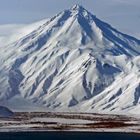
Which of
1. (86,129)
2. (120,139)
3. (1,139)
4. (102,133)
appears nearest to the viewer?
(1,139)

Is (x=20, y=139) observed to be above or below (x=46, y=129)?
below

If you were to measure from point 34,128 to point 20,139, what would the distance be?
42281mm

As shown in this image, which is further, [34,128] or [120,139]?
[34,128]

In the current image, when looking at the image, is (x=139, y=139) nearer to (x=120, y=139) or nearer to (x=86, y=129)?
(x=120, y=139)

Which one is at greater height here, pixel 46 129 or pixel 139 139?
pixel 46 129

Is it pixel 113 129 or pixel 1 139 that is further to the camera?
pixel 113 129

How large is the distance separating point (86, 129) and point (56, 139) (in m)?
44.4

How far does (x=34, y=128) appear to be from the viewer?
187375 mm

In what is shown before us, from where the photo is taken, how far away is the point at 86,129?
194 meters

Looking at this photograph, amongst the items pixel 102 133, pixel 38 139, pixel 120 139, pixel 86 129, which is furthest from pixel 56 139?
pixel 86 129

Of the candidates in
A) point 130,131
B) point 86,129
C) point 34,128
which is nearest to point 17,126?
point 34,128

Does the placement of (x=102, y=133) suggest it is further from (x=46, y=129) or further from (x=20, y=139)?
(x=20, y=139)

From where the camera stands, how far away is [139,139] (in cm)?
16100

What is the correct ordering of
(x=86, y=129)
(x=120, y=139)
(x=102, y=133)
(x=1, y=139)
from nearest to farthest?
(x=1, y=139) < (x=120, y=139) < (x=102, y=133) < (x=86, y=129)
